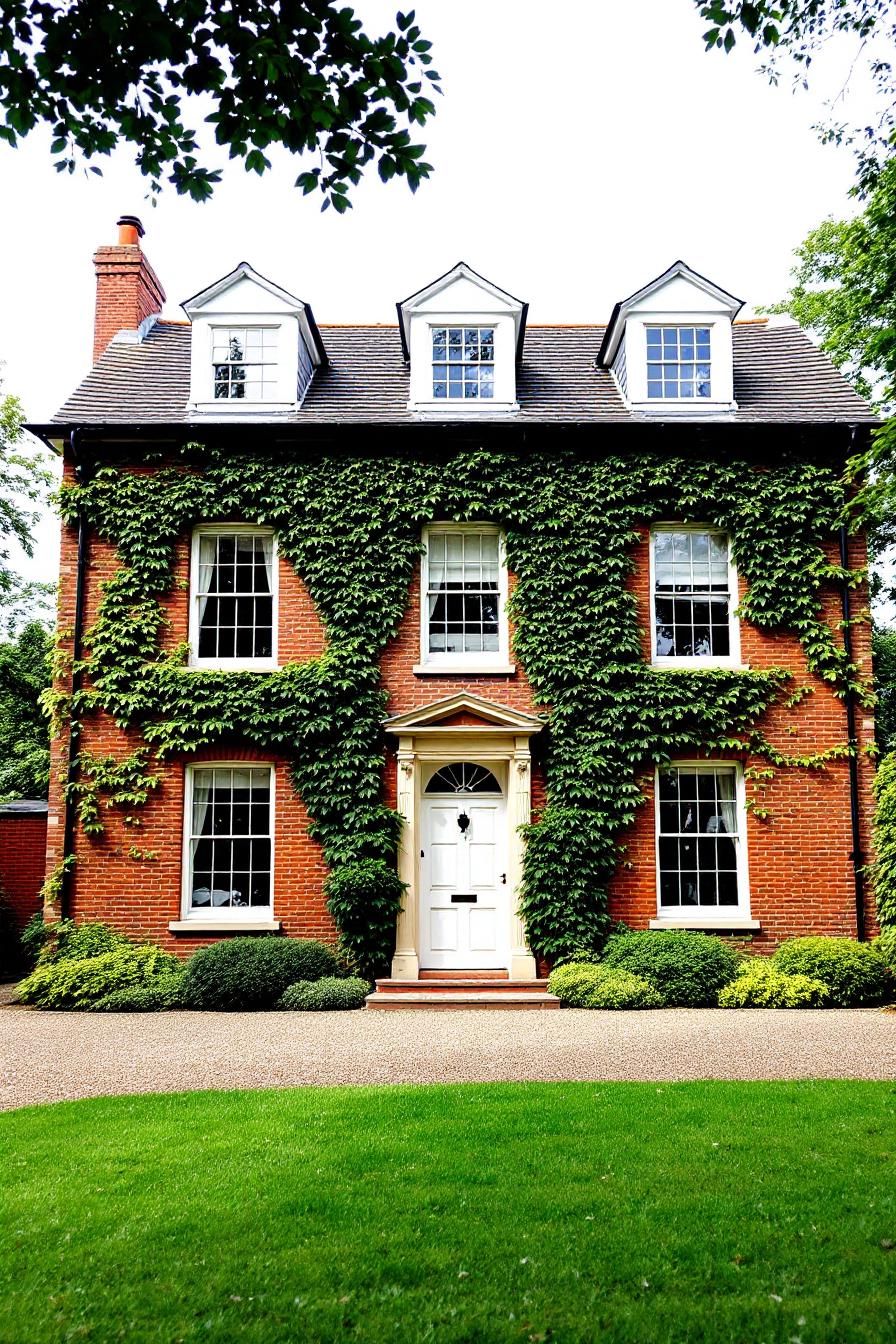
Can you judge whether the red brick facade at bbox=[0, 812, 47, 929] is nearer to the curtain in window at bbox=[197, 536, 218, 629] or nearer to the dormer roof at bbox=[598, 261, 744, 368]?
the curtain in window at bbox=[197, 536, 218, 629]

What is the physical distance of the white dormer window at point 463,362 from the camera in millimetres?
17156

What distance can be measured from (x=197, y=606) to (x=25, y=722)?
1604 cm

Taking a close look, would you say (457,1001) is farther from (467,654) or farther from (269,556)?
(269,556)

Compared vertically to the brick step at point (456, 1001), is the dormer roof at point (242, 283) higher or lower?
higher

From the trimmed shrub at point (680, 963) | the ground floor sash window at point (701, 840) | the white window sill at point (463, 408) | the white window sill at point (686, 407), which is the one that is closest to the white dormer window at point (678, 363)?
the white window sill at point (686, 407)

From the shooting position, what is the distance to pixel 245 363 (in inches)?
672

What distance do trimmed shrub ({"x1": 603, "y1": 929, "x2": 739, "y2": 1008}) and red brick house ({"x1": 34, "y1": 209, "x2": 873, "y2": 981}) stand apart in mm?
764

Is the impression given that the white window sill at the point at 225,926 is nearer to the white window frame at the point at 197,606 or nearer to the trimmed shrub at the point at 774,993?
the white window frame at the point at 197,606

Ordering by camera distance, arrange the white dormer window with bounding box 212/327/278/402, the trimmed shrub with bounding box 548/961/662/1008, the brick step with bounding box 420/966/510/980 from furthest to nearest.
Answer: the white dormer window with bounding box 212/327/278/402, the brick step with bounding box 420/966/510/980, the trimmed shrub with bounding box 548/961/662/1008

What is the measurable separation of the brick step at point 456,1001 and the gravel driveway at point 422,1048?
1.56 feet

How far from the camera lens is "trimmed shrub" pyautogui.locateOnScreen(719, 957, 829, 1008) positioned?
44.8 ft

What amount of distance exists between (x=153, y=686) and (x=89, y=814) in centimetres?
199

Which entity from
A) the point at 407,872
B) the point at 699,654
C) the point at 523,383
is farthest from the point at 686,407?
the point at 407,872

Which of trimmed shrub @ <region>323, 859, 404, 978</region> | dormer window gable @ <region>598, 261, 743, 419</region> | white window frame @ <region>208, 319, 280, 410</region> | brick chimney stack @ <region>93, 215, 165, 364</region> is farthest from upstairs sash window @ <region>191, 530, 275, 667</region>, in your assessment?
dormer window gable @ <region>598, 261, 743, 419</region>
